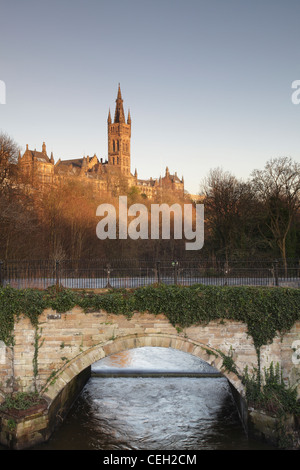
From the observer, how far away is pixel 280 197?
27094 mm

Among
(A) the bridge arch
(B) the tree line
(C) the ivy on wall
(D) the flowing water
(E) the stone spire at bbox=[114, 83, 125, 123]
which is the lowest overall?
(D) the flowing water

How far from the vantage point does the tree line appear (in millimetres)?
25359

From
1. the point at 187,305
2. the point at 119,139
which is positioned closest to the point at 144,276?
the point at 187,305

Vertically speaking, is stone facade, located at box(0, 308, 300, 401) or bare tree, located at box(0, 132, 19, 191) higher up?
bare tree, located at box(0, 132, 19, 191)

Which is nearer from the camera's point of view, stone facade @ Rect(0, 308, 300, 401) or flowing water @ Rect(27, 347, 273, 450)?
stone facade @ Rect(0, 308, 300, 401)

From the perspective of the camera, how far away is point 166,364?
62.0 ft

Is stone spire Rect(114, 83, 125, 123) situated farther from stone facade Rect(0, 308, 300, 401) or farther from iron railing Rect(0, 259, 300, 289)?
stone facade Rect(0, 308, 300, 401)

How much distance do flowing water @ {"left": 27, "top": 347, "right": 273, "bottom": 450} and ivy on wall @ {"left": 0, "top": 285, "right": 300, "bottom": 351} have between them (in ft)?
10.5

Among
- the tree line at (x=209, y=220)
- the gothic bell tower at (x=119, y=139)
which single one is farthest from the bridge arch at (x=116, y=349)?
the gothic bell tower at (x=119, y=139)

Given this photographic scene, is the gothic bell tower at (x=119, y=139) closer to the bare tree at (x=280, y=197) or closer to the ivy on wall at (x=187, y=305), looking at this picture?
the bare tree at (x=280, y=197)

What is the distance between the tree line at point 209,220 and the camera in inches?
998

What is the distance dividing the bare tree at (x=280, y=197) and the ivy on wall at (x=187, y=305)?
16056 millimetres
